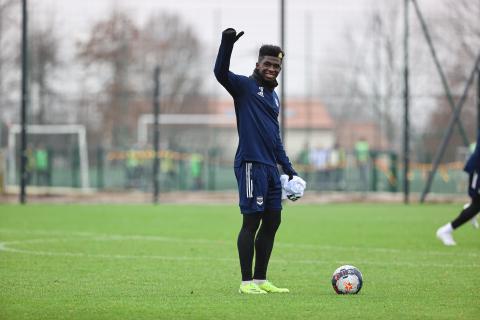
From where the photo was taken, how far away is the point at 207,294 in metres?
8.65

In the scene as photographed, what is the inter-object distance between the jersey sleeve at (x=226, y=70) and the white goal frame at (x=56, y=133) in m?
24.0

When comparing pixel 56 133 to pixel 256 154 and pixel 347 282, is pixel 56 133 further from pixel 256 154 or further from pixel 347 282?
pixel 347 282

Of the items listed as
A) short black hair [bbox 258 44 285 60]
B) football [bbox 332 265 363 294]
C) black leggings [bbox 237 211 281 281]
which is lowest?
football [bbox 332 265 363 294]

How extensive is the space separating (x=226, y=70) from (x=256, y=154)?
81cm

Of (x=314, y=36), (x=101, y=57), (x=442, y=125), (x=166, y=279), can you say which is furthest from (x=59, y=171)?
(x=166, y=279)

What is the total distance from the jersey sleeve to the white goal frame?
2399 centimetres

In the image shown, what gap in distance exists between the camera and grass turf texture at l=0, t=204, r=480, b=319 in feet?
25.3

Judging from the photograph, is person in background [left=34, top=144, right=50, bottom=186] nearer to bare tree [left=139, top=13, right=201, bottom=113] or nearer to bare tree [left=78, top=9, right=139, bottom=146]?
bare tree [left=78, top=9, right=139, bottom=146]

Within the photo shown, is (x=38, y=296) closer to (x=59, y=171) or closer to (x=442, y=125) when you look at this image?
(x=442, y=125)

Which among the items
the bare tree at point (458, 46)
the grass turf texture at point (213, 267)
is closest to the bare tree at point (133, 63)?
the bare tree at point (458, 46)

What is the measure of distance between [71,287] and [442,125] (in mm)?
22713

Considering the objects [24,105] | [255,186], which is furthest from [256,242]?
[24,105]

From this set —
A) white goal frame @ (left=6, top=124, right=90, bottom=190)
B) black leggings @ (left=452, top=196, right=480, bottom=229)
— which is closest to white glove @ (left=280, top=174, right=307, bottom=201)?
black leggings @ (left=452, top=196, right=480, bottom=229)

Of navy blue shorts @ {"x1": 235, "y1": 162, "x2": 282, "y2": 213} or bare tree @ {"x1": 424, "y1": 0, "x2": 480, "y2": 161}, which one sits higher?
bare tree @ {"x1": 424, "y1": 0, "x2": 480, "y2": 161}
